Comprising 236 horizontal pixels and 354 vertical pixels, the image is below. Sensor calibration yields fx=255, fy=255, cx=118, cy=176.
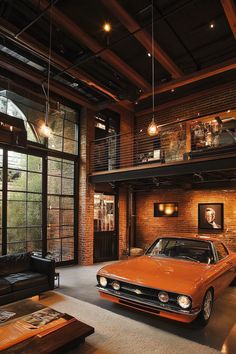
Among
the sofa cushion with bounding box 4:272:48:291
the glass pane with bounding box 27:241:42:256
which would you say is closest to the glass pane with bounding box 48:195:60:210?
the glass pane with bounding box 27:241:42:256

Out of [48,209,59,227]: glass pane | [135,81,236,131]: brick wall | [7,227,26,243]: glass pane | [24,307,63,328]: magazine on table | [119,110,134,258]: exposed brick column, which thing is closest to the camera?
[24,307,63,328]: magazine on table

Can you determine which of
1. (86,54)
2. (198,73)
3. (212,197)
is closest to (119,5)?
(86,54)

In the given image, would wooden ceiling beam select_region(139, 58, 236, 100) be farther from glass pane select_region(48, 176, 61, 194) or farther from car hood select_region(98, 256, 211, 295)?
car hood select_region(98, 256, 211, 295)

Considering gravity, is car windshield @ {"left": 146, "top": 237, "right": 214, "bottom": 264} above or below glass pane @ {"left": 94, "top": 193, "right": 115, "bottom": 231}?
below

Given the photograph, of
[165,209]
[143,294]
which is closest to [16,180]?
[143,294]

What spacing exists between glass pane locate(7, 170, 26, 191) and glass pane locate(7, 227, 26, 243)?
3.35 ft

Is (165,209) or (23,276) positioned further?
(165,209)

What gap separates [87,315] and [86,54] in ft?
16.7

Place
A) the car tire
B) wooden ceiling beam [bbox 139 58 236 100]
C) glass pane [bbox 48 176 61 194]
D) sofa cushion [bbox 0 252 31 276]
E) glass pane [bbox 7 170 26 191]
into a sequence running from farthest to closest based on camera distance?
glass pane [bbox 48 176 61 194] < glass pane [bbox 7 170 26 191] < wooden ceiling beam [bbox 139 58 236 100] < sofa cushion [bbox 0 252 31 276] < the car tire

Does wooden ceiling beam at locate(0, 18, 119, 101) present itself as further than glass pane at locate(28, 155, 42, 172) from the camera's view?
No

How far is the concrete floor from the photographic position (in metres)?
3.25

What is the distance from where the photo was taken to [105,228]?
27.9ft

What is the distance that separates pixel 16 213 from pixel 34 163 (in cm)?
141

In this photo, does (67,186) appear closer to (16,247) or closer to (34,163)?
(34,163)
